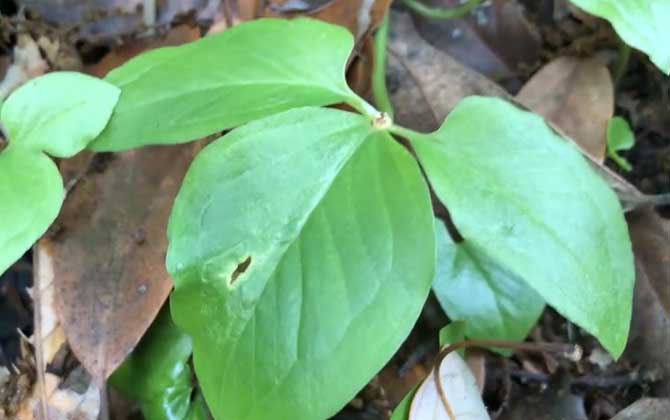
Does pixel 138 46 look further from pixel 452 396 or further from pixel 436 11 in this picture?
pixel 452 396

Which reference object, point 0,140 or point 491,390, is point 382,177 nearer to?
point 491,390

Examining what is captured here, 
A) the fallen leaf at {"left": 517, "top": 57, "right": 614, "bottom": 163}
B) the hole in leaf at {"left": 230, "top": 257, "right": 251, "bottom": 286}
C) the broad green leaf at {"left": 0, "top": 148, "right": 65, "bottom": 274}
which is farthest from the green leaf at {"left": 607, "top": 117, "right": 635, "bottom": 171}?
the broad green leaf at {"left": 0, "top": 148, "right": 65, "bottom": 274}

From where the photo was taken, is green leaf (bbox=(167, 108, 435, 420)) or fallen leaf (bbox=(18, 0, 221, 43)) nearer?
green leaf (bbox=(167, 108, 435, 420))

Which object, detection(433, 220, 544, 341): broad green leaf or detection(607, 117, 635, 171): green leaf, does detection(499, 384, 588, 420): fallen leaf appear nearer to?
detection(433, 220, 544, 341): broad green leaf

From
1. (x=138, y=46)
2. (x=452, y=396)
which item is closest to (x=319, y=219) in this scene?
(x=452, y=396)

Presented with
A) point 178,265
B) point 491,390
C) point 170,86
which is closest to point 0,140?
point 170,86

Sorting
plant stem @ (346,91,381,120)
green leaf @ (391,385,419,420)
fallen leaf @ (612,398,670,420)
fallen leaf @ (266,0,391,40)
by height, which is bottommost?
fallen leaf @ (612,398,670,420)

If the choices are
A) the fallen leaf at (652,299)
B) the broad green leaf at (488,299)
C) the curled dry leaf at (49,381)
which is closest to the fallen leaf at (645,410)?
the fallen leaf at (652,299)
